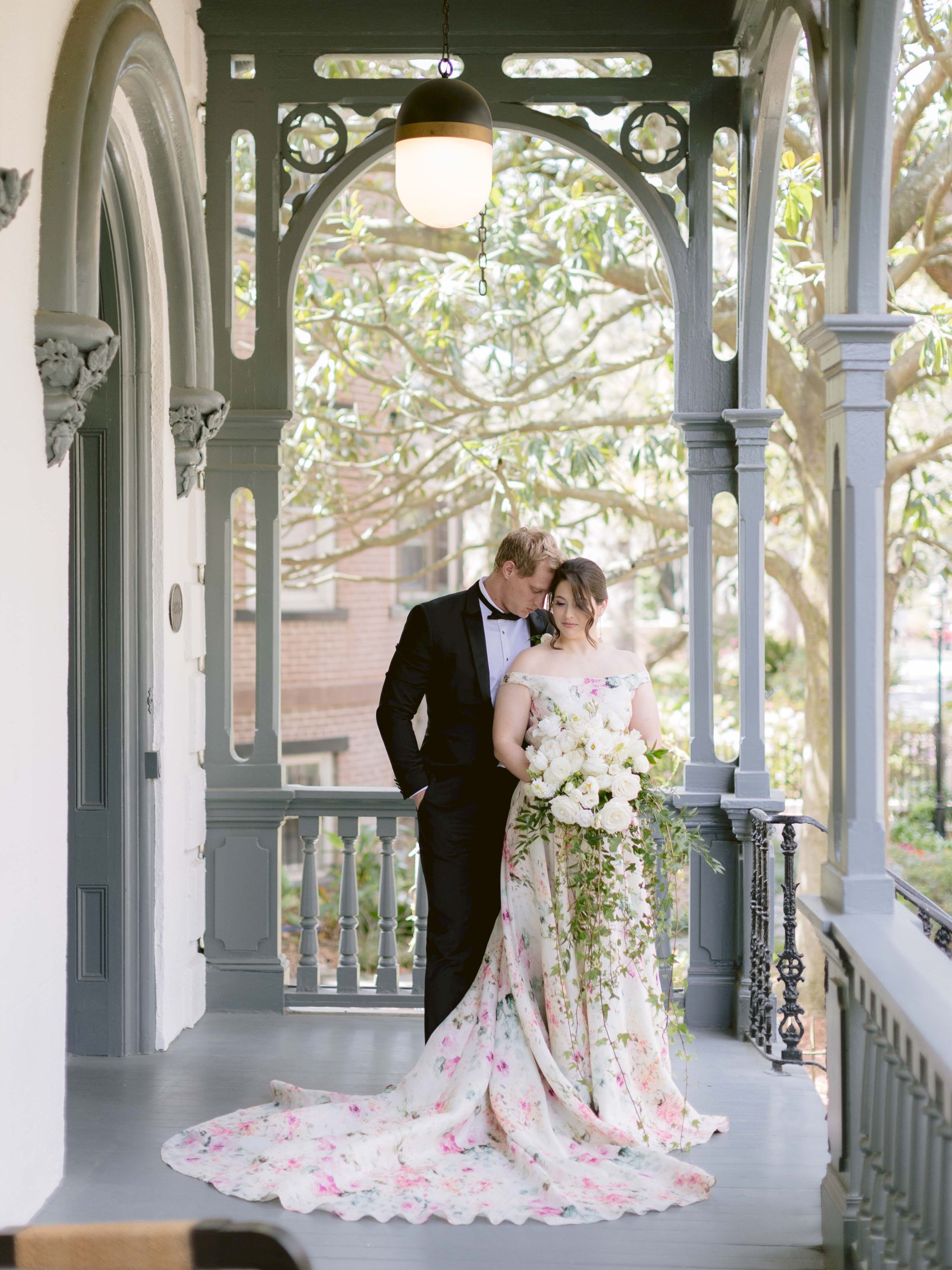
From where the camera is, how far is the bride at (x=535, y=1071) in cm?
367

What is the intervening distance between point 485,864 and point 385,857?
142 cm

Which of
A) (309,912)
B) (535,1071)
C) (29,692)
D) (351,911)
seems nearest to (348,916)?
(351,911)

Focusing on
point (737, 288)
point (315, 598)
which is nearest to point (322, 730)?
point (315, 598)

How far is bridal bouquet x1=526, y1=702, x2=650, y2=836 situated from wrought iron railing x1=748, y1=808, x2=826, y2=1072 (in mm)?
1065

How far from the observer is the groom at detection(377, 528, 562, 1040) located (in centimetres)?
411

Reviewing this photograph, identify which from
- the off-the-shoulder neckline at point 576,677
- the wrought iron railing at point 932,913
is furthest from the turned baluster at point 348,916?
the wrought iron railing at point 932,913

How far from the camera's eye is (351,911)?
5539mm

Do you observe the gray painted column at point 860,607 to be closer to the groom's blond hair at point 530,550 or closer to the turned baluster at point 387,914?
the groom's blond hair at point 530,550

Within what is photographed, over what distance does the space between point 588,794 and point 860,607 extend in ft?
3.14

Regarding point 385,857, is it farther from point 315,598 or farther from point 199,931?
point 315,598

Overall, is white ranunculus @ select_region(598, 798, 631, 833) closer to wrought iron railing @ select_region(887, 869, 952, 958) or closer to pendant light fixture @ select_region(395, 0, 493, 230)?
wrought iron railing @ select_region(887, 869, 952, 958)

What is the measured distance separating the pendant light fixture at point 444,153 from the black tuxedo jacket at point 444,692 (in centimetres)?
123

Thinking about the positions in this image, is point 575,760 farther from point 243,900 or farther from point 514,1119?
point 243,900

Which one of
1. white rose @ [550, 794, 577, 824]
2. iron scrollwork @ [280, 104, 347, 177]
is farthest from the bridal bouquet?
iron scrollwork @ [280, 104, 347, 177]
